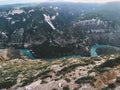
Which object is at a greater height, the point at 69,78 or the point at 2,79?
the point at 69,78

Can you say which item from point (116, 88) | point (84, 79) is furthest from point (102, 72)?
point (116, 88)

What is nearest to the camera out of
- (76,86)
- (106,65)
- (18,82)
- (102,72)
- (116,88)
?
(116,88)

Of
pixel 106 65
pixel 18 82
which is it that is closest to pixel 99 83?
pixel 106 65

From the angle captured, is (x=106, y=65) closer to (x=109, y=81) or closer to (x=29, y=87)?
(x=109, y=81)

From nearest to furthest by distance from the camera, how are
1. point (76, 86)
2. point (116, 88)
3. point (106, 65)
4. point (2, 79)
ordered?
point (116, 88) < point (76, 86) < point (106, 65) < point (2, 79)

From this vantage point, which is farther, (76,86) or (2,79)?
(2,79)

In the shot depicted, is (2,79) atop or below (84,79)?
below

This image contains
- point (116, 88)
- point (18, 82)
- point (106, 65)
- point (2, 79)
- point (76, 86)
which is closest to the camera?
point (116, 88)

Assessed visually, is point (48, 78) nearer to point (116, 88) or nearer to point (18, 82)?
point (18, 82)

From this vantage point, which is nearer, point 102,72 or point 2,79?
point 102,72
